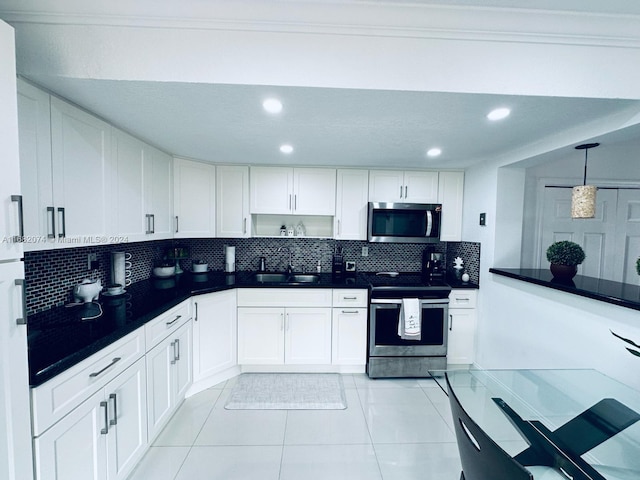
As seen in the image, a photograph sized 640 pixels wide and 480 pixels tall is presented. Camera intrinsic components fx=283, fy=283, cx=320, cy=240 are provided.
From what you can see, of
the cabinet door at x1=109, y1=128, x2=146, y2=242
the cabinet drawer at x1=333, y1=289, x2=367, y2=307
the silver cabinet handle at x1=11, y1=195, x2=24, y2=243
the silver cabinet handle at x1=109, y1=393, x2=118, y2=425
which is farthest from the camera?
the cabinet drawer at x1=333, y1=289, x2=367, y2=307

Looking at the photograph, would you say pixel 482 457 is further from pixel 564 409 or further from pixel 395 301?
pixel 395 301

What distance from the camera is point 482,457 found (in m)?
0.78

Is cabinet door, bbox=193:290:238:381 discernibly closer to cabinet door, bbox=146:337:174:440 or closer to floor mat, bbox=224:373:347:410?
floor mat, bbox=224:373:347:410

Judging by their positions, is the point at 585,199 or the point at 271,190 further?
the point at 271,190

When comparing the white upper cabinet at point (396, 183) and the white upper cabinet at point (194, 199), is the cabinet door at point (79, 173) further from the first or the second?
the white upper cabinet at point (396, 183)

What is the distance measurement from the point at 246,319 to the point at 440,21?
2.64 metres

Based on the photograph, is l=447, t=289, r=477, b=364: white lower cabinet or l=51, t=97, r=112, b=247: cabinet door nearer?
l=51, t=97, r=112, b=247: cabinet door

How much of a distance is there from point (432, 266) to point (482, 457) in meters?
2.58

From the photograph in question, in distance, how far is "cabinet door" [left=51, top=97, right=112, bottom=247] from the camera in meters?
1.50

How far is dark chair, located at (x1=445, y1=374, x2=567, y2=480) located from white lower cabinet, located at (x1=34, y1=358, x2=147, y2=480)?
1.52m

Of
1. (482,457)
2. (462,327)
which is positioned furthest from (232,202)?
(482,457)

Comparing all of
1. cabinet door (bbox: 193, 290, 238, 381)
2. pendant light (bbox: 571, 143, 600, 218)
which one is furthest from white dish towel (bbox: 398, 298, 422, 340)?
cabinet door (bbox: 193, 290, 238, 381)

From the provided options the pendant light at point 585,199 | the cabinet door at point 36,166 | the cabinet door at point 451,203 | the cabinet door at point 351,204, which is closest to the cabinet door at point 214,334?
the cabinet door at point 36,166

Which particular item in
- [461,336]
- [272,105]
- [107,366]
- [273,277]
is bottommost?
[461,336]
